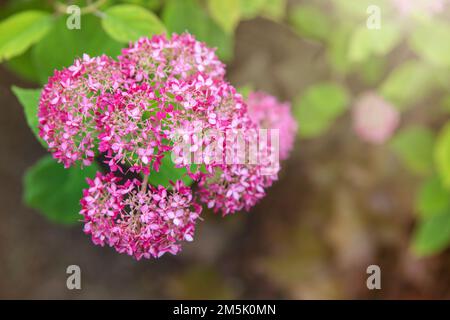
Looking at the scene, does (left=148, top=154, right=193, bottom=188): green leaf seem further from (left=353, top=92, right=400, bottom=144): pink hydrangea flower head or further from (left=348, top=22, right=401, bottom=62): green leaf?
(left=353, top=92, right=400, bottom=144): pink hydrangea flower head

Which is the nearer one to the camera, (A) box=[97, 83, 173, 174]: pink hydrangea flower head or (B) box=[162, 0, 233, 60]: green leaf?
(A) box=[97, 83, 173, 174]: pink hydrangea flower head

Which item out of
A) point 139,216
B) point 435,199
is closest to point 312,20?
point 435,199

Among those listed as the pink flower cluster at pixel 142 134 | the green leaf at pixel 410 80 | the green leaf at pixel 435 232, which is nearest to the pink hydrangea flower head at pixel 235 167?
the pink flower cluster at pixel 142 134

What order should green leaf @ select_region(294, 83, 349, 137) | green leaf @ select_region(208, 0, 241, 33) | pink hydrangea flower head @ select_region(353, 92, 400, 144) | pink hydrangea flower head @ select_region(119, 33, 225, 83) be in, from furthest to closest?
1. green leaf @ select_region(294, 83, 349, 137)
2. pink hydrangea flower head @ select_region(353, 92, 400, 144)
3. green leaf @ select_region(208, 0, 241, 33)
4. pink hydrangea flower head @ select_region(119, 33, 225, 83)

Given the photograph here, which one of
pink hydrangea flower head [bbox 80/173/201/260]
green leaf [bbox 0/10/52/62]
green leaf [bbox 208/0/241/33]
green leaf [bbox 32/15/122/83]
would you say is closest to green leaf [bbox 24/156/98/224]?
green leaf [bbox 32/15/122/83]

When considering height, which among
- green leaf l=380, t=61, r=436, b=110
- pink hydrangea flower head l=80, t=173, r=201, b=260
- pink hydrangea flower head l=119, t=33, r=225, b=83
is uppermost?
green leaf l=380, t=61, r=436, b=110

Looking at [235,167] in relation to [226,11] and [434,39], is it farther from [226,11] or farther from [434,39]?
[434,39]

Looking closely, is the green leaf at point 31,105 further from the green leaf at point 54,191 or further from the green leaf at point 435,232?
the green leaf at point 435,232

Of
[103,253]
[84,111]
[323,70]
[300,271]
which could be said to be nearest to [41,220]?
[103,253]
